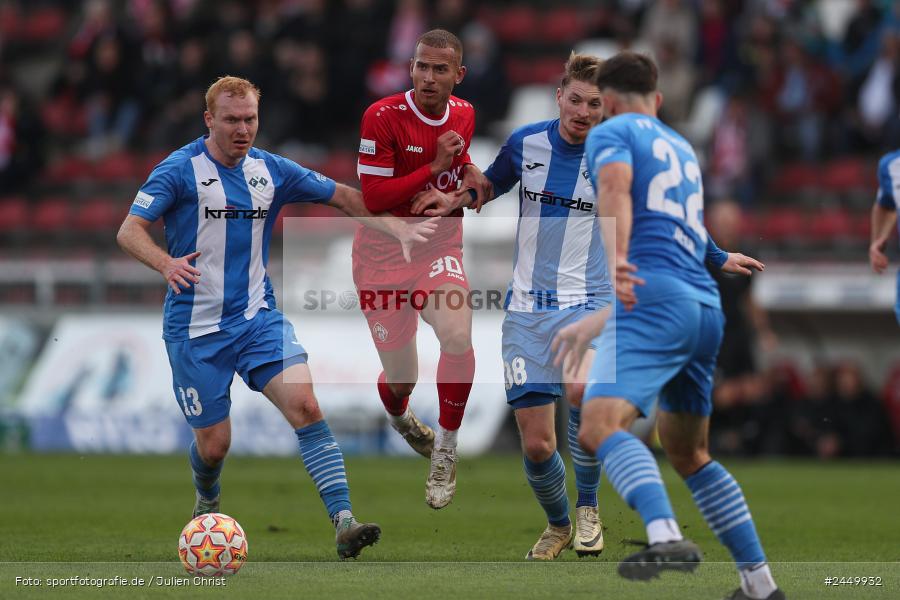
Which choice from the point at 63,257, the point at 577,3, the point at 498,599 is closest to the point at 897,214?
the point at 498,599

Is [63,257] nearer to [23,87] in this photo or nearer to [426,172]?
[23,87]

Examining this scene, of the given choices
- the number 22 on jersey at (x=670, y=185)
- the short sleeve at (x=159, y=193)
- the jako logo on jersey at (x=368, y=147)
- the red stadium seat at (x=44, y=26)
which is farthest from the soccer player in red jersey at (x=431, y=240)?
the red stadium seat at (x=44, y=26)

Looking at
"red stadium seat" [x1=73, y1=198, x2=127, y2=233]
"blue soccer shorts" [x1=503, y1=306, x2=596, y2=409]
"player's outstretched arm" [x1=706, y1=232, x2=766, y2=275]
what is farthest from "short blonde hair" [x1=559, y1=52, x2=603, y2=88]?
"red stadium seat" [x1=73, y1=198, x2=127, y2=233]

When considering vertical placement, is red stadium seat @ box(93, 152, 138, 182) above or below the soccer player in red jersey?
below

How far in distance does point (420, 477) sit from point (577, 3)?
11252 millimetres

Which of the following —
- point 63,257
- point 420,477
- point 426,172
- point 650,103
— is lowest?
point 420,477

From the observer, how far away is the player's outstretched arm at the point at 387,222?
346 inches

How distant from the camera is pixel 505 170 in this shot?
908 centimetres

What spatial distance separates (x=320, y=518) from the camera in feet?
36.9

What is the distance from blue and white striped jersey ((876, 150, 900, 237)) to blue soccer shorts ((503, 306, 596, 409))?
121 inches

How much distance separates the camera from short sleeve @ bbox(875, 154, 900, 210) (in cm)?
1046

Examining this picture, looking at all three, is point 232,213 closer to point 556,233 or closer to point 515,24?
point 556,233

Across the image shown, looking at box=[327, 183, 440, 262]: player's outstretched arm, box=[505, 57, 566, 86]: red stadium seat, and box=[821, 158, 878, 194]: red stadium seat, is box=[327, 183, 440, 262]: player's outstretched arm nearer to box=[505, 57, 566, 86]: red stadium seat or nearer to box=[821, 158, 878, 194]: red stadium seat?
box=[821, 158, 878, 194]: red stadium seat

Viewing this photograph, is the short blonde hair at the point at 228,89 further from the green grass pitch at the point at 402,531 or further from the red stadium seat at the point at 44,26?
the red stadium seat at the point at 44,26
